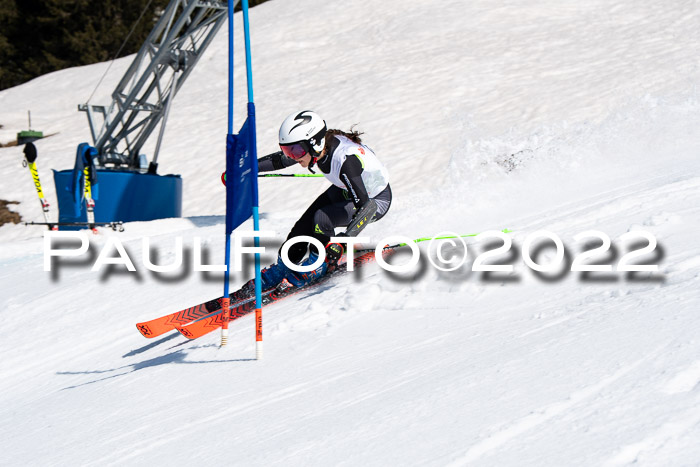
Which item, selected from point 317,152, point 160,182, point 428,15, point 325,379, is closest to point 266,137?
point 160,182

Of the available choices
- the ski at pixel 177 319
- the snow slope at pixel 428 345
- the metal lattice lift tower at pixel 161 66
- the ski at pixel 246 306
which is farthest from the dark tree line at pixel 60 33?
the ski at pixel 177 319

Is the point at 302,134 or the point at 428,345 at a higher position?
the point at 302,134

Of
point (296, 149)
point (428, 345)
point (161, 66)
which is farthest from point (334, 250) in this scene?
point (161, 66)

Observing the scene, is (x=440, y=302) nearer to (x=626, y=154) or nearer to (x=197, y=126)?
(x=626, y=154)

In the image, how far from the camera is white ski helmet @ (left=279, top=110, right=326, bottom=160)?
16.6ft

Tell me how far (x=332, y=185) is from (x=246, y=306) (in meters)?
1.14

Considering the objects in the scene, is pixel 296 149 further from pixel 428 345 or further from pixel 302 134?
pixel 428 345

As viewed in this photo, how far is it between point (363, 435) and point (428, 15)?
2077 centimetres

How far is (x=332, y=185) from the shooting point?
5.62 metres

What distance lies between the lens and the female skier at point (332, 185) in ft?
16.5

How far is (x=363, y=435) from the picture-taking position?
260 cm

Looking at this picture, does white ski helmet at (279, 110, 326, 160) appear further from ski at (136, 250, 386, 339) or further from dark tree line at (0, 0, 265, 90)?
dark tree line at (0, 0, 265, 90)

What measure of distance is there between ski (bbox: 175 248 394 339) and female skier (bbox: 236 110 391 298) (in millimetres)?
54

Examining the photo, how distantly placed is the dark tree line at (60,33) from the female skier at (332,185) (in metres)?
33.8
